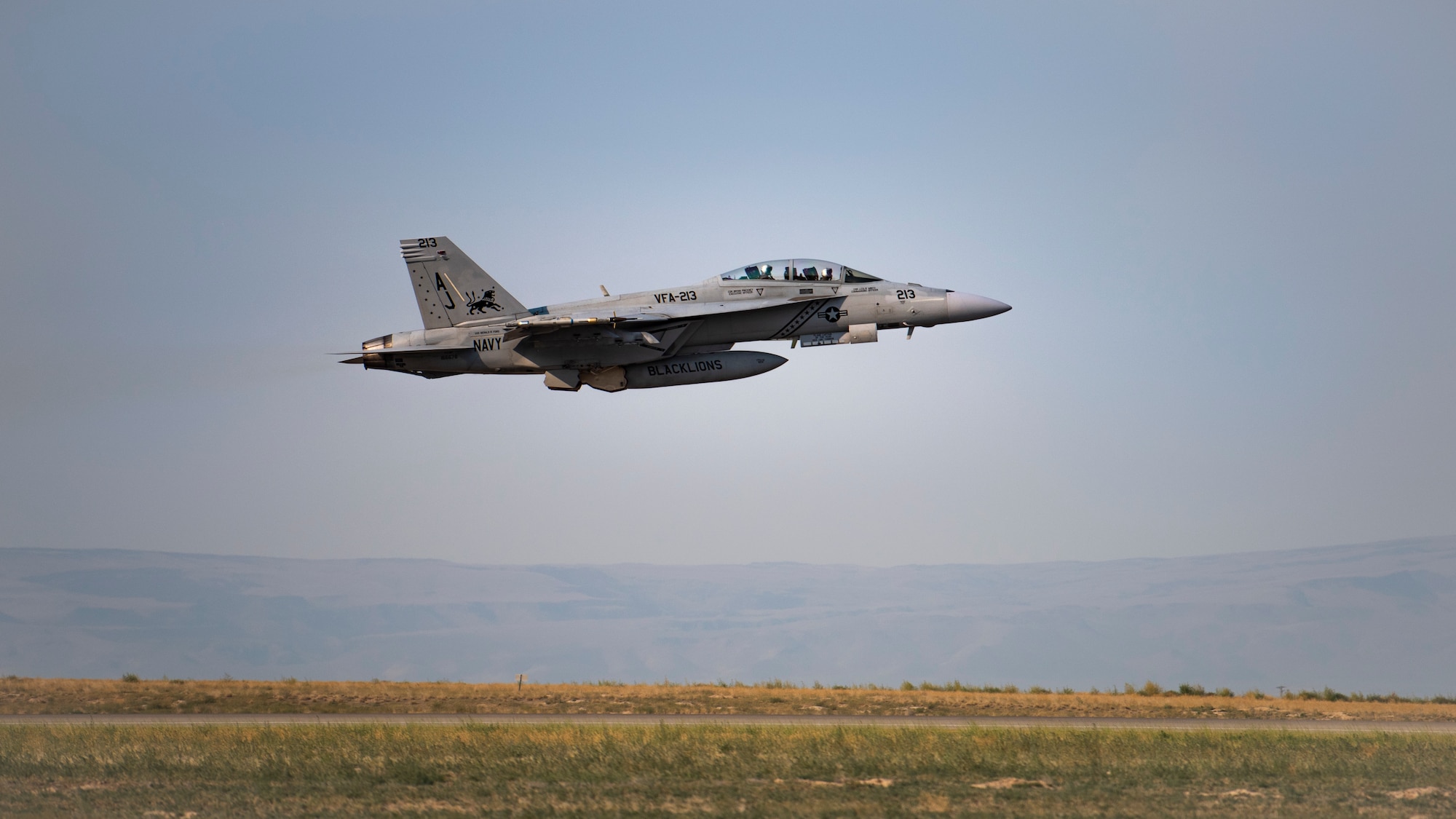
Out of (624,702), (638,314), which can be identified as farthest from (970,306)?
(624,702)

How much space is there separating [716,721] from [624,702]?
509 centimetres

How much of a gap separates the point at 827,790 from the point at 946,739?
619 cm

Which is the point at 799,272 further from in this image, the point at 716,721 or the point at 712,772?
the point at 712,772

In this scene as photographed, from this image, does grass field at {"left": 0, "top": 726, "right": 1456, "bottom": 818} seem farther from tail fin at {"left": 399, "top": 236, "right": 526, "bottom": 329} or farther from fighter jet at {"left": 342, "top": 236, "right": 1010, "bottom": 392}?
tail fin at {"left": 399, "top": 236, "right": 526, "bottom": 329}

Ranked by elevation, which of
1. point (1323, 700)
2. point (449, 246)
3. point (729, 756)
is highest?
point (449, 246)

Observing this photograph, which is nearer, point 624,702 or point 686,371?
point 686,371

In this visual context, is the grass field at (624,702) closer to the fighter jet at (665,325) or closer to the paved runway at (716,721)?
the paved runway at (716,721)

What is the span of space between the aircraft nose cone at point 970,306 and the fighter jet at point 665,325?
31 millimetres

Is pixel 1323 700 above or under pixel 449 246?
under

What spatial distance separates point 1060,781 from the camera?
760 inches

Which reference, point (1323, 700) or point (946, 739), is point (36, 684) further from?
point (1323, 700)

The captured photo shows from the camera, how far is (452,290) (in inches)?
1305

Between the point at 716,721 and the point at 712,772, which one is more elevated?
the point at 712,772

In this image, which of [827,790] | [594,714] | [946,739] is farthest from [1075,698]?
[827,790]
